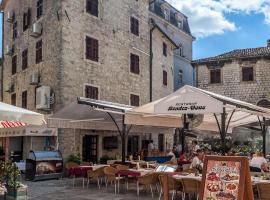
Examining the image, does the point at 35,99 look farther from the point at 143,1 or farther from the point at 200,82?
the point at 200,82

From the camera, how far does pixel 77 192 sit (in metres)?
12.9

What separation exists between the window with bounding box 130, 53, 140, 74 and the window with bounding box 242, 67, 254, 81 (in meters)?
10.6

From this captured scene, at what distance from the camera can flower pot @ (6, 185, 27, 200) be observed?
28.4 feet

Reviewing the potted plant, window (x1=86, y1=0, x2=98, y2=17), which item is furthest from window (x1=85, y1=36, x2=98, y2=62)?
the potted plant

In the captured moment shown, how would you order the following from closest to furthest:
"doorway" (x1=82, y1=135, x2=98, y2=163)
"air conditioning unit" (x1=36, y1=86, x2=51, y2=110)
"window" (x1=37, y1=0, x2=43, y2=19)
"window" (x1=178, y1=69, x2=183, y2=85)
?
1. "air conditioning unit" (x1=36, y1=86, x2=51, y2=110)
2. "doorway" (x1=82, y1=135, x2=98, y2=163)
3. "window" (x1=37, y1=0, x2=43, y2=19)
4. "window" (x1=178, y1=69, x2=183, y2=85)

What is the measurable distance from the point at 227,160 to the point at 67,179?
1100 cm

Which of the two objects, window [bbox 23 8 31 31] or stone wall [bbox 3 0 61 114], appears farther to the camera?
window [bbox 23 8 31 31]

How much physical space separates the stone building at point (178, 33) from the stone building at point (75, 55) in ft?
20.8

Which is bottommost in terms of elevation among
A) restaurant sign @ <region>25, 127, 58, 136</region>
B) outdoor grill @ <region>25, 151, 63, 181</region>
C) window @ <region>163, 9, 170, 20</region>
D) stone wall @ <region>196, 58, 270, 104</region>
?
outdoor grill @ <region>25, 151, 63, 181</region>

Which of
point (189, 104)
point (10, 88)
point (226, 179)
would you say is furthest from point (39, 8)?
point (226, 179)

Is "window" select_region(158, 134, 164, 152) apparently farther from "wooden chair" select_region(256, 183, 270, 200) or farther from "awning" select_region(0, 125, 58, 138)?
"wooden chair" select_region(256, 183, 270, 200)

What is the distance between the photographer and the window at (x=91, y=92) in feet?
68.0

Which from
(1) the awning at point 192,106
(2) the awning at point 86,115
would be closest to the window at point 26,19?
(2) the awning at point 86,115

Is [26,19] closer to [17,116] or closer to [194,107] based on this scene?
[194,107]
